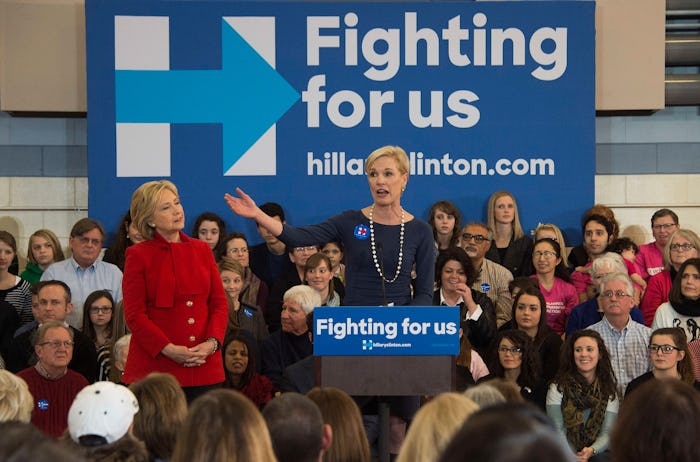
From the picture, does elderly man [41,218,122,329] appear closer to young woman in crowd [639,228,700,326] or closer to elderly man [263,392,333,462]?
young woman in crowd [639,228,700,326]

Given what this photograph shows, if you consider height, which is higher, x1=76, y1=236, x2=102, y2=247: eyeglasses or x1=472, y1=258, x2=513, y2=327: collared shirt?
x1=76, y1=236, x2=102, y2=247: eyeglasses

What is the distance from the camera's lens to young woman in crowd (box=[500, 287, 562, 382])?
6254 mm

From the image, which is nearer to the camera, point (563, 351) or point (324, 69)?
point (563, 351)

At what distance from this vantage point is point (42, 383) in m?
5.51

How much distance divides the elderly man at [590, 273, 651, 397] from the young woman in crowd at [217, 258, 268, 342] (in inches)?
84.2

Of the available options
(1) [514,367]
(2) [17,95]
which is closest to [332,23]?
(2) [17,95]

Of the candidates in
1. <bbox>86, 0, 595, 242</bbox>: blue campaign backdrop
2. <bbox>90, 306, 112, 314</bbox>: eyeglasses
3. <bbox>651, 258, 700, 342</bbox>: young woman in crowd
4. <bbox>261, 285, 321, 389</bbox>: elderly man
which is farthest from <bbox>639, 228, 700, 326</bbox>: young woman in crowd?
<bbox>90, 306, 112, 314</bbox>: eyeglasses

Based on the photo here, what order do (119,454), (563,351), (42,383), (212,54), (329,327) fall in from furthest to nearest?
(212,54) → (563,351) → (42,383) → (329,327) → (119,454)

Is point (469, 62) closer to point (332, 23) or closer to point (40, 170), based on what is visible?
point (332, 23)

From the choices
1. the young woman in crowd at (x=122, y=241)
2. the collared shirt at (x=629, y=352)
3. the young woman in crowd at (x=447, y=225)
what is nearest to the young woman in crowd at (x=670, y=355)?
the collared shirt at (x=629, y=352)

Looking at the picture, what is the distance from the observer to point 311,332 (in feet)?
20.6

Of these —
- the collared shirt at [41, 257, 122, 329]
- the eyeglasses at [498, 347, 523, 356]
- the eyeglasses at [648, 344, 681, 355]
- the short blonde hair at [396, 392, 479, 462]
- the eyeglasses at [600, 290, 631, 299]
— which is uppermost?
the collared shirt at [41, 257, 122, 329]

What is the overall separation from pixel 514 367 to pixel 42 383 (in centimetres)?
271

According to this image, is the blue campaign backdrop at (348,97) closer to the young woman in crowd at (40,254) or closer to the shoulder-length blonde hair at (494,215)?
the shoulder-length blonde hair at (494,215)
